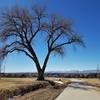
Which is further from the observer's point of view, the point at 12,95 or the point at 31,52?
the point at 31,52

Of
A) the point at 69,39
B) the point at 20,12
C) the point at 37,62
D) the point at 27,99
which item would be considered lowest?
the point at 27,99

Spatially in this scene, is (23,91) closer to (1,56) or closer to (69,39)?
(1,56)

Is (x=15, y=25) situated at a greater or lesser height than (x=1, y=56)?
greater

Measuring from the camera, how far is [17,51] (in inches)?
2026

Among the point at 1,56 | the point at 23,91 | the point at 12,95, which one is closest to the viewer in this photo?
the point at 12,95

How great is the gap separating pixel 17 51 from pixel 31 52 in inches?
97.4

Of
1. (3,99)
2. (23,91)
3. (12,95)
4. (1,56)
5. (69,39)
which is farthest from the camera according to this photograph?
(69,39)

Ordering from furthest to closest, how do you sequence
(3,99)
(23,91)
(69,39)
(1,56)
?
1. (69,39)
2. (1,56)
3. (23,91)
4. (3,99)

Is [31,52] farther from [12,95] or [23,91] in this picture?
[12,95]

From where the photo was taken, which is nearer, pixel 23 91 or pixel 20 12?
pixel 23 91

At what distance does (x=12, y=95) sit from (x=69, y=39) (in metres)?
31.5

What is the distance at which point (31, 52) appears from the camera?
50625mm

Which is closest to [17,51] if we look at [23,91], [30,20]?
[30,20]

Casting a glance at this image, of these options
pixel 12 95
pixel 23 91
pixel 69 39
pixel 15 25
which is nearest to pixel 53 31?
pixel 69 39
